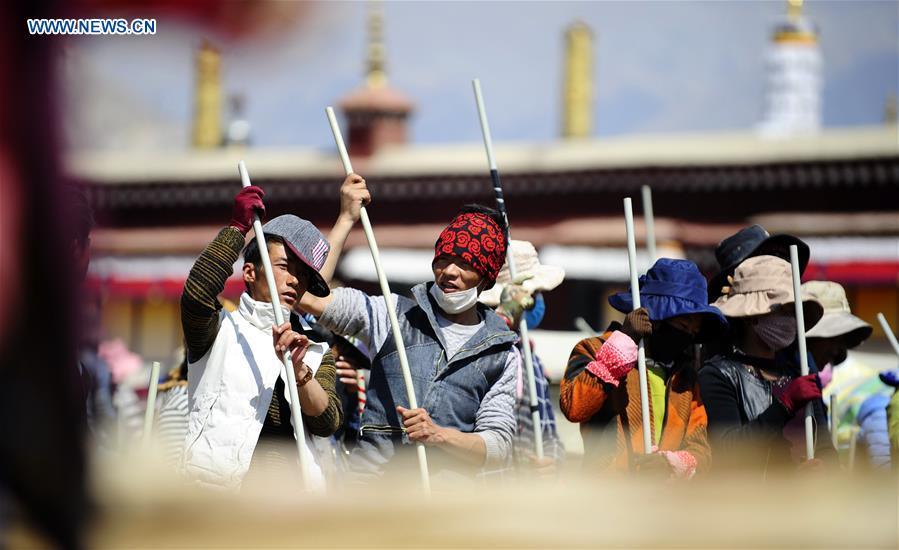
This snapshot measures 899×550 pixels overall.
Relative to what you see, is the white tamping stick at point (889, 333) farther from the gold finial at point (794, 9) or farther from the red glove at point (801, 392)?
the gold finial at point (794, 9)

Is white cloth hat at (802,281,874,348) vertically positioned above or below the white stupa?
below

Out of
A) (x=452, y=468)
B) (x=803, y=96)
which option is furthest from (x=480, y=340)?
(x=803, y=96)

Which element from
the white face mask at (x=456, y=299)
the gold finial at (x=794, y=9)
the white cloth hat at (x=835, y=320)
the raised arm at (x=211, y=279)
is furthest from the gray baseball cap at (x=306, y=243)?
the gold finial at (x=794, y=9)

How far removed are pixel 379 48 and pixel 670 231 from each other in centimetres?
827

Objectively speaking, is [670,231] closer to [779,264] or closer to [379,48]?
[379,48]

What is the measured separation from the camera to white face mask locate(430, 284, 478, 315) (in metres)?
3.25

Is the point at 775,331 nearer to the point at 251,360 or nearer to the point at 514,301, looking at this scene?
the point at 514,301

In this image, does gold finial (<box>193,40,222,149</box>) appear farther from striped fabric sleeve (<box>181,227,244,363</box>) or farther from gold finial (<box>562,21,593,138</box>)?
striped fabric sleeve (<box>181,227,244,363</box>)

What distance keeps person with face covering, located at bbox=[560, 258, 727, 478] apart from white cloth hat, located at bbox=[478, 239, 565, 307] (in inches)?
30.6

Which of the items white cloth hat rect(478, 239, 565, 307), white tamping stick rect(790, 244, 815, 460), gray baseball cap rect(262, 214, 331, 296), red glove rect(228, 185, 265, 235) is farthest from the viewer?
white cloth hat rect(478, 239, 565, 307)

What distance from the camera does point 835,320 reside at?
4711mm

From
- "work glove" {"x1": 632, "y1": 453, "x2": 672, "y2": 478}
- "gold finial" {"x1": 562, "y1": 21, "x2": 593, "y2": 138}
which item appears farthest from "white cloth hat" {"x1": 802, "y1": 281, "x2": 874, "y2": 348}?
"gold finial" {"x1": 562, "y1": 21, "x2": 593, "y2": 138}

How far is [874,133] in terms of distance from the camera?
15930 millimetres

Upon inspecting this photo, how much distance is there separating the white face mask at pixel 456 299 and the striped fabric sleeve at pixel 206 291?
54cm
